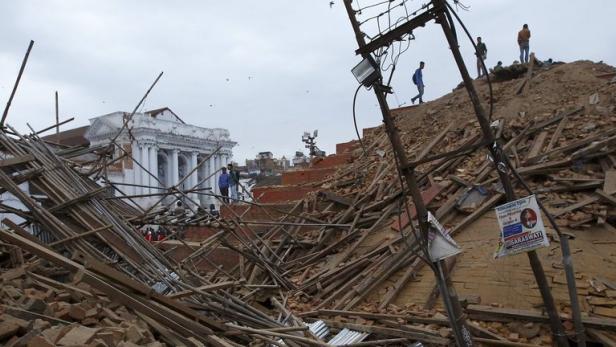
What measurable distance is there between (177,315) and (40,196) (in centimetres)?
323

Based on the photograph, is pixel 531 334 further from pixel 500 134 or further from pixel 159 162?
pixel 159 162

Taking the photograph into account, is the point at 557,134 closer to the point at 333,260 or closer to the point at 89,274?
the point at 333,260

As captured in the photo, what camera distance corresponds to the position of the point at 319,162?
17969mm

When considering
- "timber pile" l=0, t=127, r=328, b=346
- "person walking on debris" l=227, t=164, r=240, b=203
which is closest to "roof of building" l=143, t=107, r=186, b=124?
"person walking on debris" l=227, t=164, r=240, b=203

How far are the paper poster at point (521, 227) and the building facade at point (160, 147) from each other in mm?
23993

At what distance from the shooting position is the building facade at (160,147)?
29609mm

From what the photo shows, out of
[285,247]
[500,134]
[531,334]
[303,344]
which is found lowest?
[531,334]

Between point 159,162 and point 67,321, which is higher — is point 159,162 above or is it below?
above

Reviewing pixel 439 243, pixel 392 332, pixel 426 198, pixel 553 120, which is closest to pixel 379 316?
pixel 392 332

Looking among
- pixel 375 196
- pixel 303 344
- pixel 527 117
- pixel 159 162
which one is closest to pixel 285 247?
pixel 375 196

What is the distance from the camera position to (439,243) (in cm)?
568

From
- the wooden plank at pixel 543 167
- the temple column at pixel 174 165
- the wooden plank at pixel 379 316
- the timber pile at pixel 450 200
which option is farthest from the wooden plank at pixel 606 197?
the temple column at pixel 174 165

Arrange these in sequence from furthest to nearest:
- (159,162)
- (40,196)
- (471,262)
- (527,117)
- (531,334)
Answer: (159,162) → (527,117) → (471,262) → (40,196) → (531,334)

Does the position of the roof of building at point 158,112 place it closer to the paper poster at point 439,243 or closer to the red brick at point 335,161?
the red brick at point 335,161
